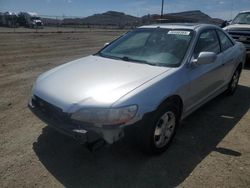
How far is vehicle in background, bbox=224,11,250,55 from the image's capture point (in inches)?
370

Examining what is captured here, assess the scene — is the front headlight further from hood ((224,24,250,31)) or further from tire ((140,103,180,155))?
hood ((224,24,250,31))

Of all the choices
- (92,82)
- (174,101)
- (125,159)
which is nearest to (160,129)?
(174,101)

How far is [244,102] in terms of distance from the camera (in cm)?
568

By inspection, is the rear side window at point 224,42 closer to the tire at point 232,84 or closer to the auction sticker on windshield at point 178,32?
the tire at point 232,84

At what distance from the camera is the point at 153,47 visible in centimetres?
414

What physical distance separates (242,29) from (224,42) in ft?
16.3

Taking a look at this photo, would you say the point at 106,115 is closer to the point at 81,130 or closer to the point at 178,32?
the point at 81,130

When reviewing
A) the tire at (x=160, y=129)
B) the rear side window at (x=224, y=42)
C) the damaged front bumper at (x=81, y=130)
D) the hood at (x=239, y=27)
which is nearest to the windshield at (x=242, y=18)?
the hood at (x=239, y=27)

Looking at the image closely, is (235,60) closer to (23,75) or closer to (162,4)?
(23,75)

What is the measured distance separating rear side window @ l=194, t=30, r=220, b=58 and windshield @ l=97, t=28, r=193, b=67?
212 millimetres

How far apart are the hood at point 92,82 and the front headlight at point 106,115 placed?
67 millimetres

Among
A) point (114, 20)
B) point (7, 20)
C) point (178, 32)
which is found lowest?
point (114, 20)

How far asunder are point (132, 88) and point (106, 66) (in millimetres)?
924

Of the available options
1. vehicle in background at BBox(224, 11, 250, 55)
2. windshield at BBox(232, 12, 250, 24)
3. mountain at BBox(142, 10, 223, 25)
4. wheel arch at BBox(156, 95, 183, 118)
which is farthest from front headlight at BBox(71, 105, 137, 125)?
mountain at BBox(142, 10, 223, 25)
